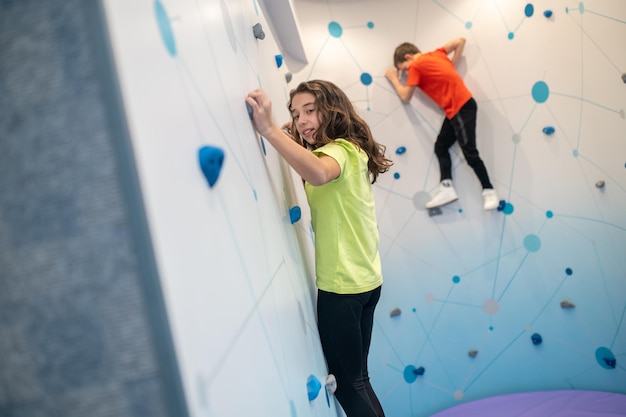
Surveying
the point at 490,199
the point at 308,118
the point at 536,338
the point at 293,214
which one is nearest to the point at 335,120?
the point at 308,118

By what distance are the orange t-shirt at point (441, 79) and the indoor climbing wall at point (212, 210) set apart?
1.31 meters

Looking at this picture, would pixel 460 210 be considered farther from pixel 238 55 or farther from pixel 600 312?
pixel 238 55

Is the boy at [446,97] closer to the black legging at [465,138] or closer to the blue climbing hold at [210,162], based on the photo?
the black legging at [465,138]

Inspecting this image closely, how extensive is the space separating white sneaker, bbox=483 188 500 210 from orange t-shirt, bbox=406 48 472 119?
402 millimetres

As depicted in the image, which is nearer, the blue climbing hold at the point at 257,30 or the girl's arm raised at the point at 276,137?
the girl's arm raised at the point at 276,137

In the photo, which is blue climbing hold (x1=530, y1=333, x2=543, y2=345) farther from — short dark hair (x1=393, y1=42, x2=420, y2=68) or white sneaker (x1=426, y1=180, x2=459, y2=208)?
short dark hair (x1=393, y1=42, x2=420, y2=68)

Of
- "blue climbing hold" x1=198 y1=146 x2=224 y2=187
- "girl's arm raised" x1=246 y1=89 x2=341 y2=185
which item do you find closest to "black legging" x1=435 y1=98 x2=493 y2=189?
"girl's arm raised" x1=246 y1=89 x2=341 y2=185

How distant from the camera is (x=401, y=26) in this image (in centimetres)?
215

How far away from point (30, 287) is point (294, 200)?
3.11 ft

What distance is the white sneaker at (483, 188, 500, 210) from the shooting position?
6.73ft

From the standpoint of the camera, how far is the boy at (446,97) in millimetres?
2041

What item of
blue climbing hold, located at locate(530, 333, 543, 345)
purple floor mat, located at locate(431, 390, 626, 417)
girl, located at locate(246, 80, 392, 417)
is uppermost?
girl, located at locate(246, 80, 392, 417)

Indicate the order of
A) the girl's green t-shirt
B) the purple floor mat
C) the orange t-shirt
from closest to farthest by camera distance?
the girl's green t-shirt → the purple floor mat → the orange t-shirt

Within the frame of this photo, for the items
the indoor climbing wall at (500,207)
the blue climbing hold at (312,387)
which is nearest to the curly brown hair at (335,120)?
the blue climbing hold at (312,387)
